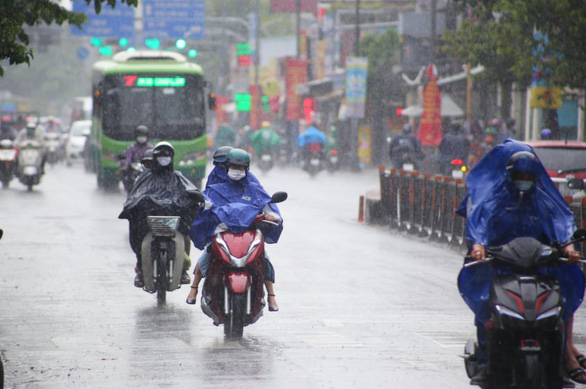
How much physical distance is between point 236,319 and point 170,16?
4304 centimetres

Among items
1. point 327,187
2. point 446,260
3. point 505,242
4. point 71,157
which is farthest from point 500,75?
point 71,157

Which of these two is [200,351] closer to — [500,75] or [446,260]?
[446,260]

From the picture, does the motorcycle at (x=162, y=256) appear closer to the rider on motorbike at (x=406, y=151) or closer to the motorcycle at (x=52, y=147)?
the rider on motorbike at (x=406, y=151)

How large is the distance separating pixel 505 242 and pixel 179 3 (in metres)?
45.7

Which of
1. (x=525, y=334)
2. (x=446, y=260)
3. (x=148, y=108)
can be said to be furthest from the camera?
(x=148, y=108)

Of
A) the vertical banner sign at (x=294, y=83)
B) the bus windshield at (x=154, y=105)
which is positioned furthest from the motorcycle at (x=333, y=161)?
the vertical banner sign at (x=294, y=83)

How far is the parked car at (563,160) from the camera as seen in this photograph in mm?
17609

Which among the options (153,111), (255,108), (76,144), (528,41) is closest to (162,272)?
(528,41)

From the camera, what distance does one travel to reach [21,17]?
14.4m

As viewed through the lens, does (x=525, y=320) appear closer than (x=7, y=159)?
Yes

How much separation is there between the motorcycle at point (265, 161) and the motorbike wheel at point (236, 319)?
34867 millimetres

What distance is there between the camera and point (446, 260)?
16859 millimetres

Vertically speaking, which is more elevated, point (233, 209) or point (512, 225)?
point (512, 225)

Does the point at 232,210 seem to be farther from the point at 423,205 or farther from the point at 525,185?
Answer: the point at 423,205
